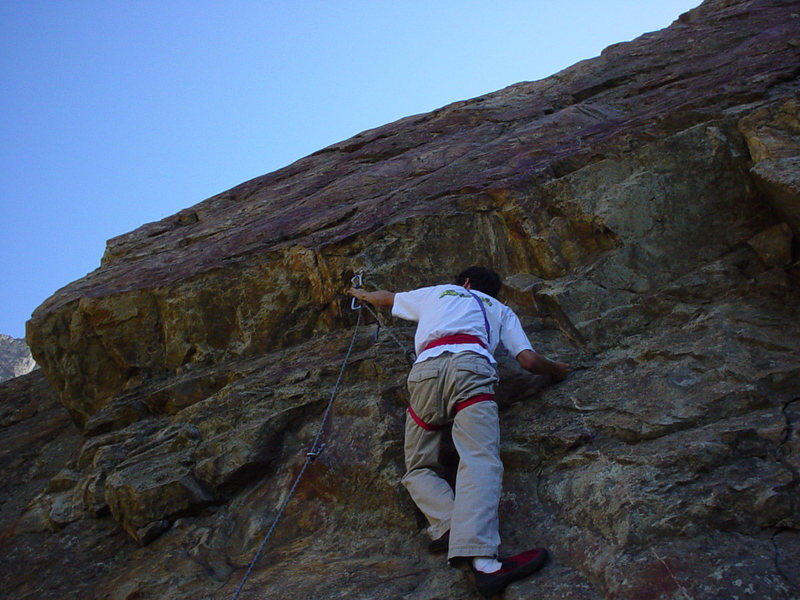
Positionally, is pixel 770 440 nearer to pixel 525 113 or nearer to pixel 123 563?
pixel 123 563

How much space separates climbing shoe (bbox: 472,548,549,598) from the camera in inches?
141

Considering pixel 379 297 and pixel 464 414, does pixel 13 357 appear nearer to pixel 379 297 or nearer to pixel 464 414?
pixel 379 297

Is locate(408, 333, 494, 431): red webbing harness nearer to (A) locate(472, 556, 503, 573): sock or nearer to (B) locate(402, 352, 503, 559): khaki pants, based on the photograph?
(B) locate(402, 352, 503, 559): khaki pants

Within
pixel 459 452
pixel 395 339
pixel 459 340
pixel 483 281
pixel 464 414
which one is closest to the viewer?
pixel 459 452

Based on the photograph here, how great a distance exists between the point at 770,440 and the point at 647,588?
51.6 inches

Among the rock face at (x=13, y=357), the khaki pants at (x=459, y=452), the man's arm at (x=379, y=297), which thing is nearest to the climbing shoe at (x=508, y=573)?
the khaki pants at (x=459, y=452)

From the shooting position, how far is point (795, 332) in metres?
4.74

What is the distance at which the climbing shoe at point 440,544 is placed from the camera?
4066 mm

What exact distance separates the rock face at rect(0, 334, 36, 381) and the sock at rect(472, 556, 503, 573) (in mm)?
29011

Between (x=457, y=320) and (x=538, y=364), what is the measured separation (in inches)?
27.5

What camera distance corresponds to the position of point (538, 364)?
4762mm

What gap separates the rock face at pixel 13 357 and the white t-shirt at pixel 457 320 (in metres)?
27.9

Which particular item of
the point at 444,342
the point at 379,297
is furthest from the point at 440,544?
the point at 379,297

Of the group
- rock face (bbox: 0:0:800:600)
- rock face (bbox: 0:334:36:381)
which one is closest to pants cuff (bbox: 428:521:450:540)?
rock face (bbox: 0:0:800:600)
